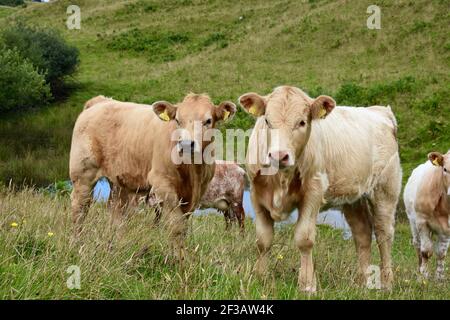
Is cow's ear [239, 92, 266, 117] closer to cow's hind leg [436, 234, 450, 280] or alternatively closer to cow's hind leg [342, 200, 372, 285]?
cow's hind leg [342, 200, 372, 285]

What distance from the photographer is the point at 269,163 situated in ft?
18.0

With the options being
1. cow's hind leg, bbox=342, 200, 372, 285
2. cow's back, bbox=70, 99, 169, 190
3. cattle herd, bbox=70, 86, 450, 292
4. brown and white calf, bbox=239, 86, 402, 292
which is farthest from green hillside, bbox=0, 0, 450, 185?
brown and white calf, bbox=239, 86, 402, 292

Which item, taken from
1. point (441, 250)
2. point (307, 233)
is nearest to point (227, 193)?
point (441, 250)

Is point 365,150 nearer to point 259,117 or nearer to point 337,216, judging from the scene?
point 259,117

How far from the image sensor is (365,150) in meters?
7.26

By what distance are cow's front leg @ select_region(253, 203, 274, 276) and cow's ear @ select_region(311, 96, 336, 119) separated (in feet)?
3.56

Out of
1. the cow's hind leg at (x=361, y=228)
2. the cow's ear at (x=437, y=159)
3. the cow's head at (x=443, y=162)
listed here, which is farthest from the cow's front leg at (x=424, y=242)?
the cow's hind leg at (x=361, y=228)

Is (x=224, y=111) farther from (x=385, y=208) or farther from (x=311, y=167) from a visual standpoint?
(x=385, y=208)

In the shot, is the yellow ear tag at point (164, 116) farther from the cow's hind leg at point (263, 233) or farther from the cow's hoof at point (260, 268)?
the cow's hoof at point (260, 268)

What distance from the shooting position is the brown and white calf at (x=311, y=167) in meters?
Result: 5.69

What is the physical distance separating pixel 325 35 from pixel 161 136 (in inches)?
1057
